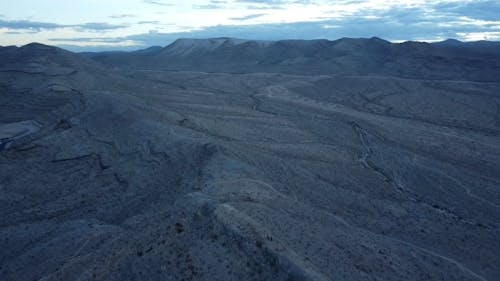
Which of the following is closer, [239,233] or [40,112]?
[239,233]

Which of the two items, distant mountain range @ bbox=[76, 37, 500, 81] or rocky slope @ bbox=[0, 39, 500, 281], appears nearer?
rocky slope @ bbox=[0, 39, 500, 281]

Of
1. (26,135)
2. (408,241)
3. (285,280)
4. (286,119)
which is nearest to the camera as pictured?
(285,280)

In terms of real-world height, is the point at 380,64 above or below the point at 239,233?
below

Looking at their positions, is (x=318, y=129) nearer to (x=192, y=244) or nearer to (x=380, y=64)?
(x=192, y=244)

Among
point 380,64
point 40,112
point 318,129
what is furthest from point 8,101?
point 380,64

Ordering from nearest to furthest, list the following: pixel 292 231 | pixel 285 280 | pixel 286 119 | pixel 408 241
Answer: pixel 285 280, pixel 292 231, pixel 408 241, pixel 286 119

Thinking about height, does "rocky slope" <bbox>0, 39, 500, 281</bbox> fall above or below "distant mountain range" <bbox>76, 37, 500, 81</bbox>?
above

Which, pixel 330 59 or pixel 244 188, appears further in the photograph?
pixel 330 59

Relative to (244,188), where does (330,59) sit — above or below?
below

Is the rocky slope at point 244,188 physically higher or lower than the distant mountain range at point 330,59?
higher

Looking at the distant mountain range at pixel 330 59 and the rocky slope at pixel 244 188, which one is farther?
the distant mountain range at pixel 330 59
